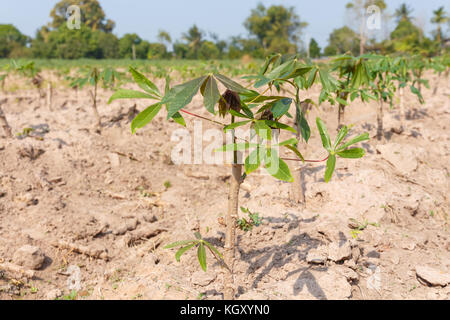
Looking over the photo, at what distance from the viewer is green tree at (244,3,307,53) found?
146 feet

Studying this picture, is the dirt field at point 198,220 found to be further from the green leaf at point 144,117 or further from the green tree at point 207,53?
the green tree at point 207,53

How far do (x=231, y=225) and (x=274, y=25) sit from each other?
48680mm

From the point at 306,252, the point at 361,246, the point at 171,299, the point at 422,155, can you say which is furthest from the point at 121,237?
→ the point at 422,155

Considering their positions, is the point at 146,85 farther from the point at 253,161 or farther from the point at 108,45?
the point at 108,45

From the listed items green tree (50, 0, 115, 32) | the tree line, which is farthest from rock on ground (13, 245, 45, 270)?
green tree (50, 0, 115, 32)

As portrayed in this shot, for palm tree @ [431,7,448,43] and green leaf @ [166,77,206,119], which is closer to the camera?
green leaf @ [166,77,206,119]

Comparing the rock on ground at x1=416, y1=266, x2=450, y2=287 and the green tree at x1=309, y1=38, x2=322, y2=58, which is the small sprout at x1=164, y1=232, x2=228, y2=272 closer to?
the rock on ground at x1=416, y1=266, x2=450, y2=287

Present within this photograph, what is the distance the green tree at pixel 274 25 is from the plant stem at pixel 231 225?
44.9 meters

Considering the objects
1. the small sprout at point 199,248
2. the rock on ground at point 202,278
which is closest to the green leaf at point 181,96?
the small sprout at point 199,248

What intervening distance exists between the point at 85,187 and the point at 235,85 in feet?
9.71

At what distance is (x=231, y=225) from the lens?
161cm

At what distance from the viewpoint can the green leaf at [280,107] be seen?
44.5 inches

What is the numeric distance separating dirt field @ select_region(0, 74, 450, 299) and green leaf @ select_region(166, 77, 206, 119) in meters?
1.27

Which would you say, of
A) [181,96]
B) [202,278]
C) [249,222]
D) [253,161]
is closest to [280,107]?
[253,161]
